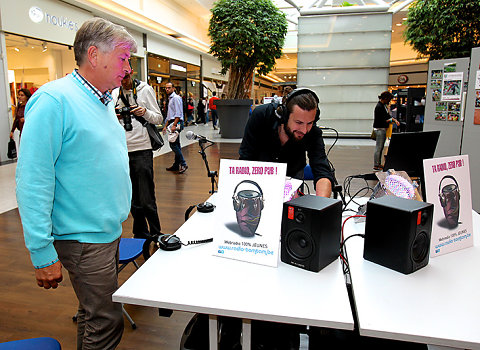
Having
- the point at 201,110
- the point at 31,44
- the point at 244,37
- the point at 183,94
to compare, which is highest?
the point at 244,37

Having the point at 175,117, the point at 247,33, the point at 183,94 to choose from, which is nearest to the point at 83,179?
the point at 175,117

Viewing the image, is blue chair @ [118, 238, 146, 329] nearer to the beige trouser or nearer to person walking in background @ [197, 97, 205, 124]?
the beige trouser

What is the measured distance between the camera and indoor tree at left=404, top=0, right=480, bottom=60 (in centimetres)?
656

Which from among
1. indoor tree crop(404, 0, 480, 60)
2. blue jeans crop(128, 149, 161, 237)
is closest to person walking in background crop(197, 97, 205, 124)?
indoor tree crop(404, 0, 480, 60)

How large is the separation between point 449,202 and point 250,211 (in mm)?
922

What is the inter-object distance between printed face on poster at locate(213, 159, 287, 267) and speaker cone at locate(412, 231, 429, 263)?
0.53 meters

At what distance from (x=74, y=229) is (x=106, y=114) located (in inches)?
18.8

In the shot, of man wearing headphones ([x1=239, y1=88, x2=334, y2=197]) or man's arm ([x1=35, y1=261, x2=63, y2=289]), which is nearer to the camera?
man's arm ([x1=35, y1=261, x2=63, y2=289])

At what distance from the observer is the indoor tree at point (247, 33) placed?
9047mm

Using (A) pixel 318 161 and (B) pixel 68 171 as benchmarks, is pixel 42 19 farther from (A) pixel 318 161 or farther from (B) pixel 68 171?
(B) pixel 68 171

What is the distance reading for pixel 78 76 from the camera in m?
1.38

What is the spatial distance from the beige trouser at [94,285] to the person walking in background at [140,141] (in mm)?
1604

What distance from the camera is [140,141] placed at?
298 centimetres

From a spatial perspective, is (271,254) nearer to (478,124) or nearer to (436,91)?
(478,124)
